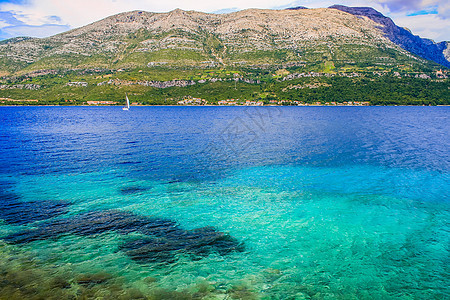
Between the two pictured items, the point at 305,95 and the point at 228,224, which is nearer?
the point at 228,224

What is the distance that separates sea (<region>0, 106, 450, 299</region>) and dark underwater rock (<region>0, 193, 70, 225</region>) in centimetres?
13

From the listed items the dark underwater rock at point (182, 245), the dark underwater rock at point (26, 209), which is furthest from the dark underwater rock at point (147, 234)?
the dark underwater rock at point (26, 209)

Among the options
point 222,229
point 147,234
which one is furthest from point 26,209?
point 222,229

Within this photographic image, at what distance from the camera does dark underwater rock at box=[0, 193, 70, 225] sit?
1567cm

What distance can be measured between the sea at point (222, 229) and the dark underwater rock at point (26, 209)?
0.13 metres

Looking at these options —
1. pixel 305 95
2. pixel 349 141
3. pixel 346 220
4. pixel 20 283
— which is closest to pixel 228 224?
pixel 346 220

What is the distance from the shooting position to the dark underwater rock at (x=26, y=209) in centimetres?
1567

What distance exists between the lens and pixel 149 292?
984 cm

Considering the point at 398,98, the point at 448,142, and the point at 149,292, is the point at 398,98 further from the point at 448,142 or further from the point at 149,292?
the point at 149,292

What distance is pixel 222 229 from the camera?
15.2 meters

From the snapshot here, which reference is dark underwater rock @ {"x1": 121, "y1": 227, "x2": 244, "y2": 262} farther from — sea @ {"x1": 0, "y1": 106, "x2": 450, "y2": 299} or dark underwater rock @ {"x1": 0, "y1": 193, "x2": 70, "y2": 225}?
dark underwater rock @ {"x1": 0, "y1": 193, "x2": 70, "y2": 225}

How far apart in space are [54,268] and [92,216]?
210 inches

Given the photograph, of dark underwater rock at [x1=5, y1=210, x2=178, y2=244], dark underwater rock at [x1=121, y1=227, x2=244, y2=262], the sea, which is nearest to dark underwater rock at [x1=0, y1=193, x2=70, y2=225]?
the sea

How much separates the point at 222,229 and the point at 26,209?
1283 cm
